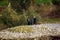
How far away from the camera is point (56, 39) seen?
18.1 feet

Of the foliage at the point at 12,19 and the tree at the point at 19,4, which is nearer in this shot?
the foliage at the point at 12,19

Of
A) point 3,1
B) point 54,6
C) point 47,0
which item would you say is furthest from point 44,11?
point 3,1

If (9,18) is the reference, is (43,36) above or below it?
above

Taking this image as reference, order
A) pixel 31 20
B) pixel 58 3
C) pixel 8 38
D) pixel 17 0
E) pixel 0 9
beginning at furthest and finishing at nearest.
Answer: pixel 58 3 → pixel 0 9 → pixel 17 0 → pixel 31 20 → pixel 8 38

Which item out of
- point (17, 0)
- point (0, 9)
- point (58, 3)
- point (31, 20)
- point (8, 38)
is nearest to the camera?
point (8, 38)

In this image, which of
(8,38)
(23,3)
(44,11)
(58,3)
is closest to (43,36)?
(8,38)

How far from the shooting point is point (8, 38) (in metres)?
5.31

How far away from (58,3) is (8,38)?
31.1 feet

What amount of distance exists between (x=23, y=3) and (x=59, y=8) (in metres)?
2.90

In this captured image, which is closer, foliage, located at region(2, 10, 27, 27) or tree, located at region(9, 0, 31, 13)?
foliage, located at region(2, 10, 27, 27)

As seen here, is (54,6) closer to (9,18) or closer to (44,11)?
(44,11)

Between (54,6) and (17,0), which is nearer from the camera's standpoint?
(17,0)

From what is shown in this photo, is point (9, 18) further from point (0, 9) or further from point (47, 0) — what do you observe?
point (47, 0)

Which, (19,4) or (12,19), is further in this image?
(19,4)
